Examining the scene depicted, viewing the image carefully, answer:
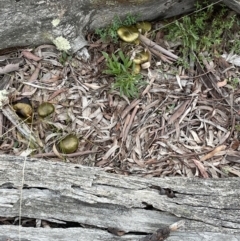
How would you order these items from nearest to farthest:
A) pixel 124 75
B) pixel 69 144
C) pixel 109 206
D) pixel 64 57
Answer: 1. pixel 109 206
2. pixel 69 144
3. pixel 124 75
4. pixel 64 57

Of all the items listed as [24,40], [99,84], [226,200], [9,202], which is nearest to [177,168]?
[226,200]

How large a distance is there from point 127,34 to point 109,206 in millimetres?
1294

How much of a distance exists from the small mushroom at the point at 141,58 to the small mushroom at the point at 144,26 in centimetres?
19

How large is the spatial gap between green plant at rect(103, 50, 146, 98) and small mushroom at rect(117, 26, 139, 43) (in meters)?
0.10

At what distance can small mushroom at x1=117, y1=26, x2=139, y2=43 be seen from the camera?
3.21 m

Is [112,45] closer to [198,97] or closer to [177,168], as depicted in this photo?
[198,97]

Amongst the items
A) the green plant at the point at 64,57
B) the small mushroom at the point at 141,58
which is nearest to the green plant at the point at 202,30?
the small mushroom at the point at 141,58

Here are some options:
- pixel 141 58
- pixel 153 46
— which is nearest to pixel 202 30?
pixel 153 46

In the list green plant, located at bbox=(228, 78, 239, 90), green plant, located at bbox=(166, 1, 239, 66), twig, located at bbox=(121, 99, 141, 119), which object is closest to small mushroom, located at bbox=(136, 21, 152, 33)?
green plant, located at bbox=(166, 1, 239, 66)

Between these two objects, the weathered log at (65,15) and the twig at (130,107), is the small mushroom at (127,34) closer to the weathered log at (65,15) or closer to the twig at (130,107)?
the weathered log at (65,15)

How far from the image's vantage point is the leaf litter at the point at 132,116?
3102 millimetres

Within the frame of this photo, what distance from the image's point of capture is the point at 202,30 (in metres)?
3.31

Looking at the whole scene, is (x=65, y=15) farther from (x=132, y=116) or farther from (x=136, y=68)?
(x=132, y=116)

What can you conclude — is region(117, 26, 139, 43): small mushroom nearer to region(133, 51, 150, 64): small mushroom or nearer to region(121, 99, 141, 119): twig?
region(133, 51, 150, 64): small mushroom
